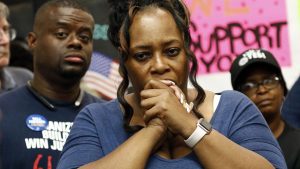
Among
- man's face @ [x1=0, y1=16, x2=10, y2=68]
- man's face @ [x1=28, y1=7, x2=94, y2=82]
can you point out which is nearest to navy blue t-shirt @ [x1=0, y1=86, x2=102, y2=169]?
man's face @ [x1=28, y1=7, x2=94, y2=82]

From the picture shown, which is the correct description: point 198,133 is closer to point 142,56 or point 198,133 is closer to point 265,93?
point 142,56

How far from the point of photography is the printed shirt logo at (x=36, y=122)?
11.9 ft

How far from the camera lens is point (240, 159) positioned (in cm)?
218

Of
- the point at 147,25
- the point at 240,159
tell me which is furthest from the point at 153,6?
the point at 240,159

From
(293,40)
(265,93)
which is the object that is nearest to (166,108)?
(265,93)

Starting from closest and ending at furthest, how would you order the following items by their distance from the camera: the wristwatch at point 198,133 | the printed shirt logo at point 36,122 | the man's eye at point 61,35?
the wristwatch at point 198,133 → the printed shirt logo at point 36,122 → the man's eye at point 61,35

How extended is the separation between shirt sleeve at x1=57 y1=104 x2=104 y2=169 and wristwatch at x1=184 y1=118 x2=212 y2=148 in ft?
1.16

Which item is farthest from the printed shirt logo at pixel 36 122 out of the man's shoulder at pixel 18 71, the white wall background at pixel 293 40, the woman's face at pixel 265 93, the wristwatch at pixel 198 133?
the white wall background at pixel 293 40

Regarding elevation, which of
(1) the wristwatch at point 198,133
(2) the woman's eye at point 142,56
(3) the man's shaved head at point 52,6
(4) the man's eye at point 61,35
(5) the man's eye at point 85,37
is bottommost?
(1) the wristwatch at point 198,133

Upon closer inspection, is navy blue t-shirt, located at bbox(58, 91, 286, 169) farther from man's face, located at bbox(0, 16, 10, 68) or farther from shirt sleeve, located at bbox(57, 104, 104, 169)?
man's face, located at bbox(0, 16, 10, 68)

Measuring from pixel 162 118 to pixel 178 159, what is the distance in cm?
16

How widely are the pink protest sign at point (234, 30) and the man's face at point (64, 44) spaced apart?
1.17 metres

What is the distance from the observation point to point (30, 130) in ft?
11.8

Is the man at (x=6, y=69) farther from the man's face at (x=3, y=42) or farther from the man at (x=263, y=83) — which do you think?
the man at (x=263, y=83)
